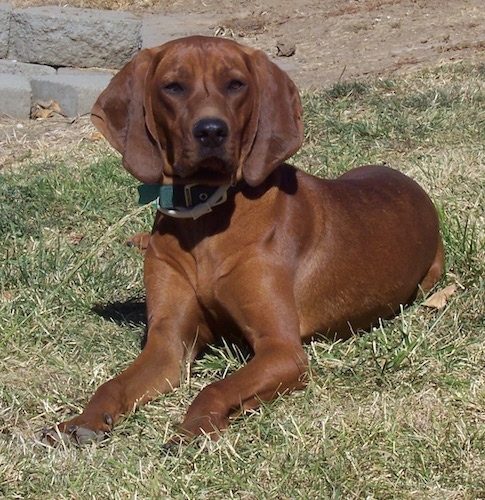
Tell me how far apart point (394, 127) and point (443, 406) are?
11.8ft

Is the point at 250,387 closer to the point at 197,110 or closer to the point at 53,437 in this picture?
the point at 53,437

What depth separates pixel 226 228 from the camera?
4348mm

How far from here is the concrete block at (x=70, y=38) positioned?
9492 mm

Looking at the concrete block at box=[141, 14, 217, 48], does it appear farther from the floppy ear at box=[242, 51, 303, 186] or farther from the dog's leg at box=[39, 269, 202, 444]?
the dog's leg at box=[39, 269, 202, 444]

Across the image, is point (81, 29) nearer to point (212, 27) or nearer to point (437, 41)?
point (212, 27)

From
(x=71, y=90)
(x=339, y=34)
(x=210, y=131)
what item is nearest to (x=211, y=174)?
(x=210, y=131)

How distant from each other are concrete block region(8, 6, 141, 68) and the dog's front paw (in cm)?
617

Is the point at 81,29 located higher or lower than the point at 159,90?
lower

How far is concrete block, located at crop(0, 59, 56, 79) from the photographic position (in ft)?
30.4

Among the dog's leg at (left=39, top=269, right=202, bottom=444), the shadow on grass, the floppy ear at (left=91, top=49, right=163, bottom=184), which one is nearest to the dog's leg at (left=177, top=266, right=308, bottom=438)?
the dog's leg at (left=39, top=269, right=202, bottom=444)

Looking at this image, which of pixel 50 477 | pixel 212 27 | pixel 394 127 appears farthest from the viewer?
pixel 212 27

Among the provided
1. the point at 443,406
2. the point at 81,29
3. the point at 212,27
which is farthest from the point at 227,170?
the point at 212,27

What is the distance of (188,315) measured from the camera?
442 centimetres

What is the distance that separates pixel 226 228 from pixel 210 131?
487 mm
